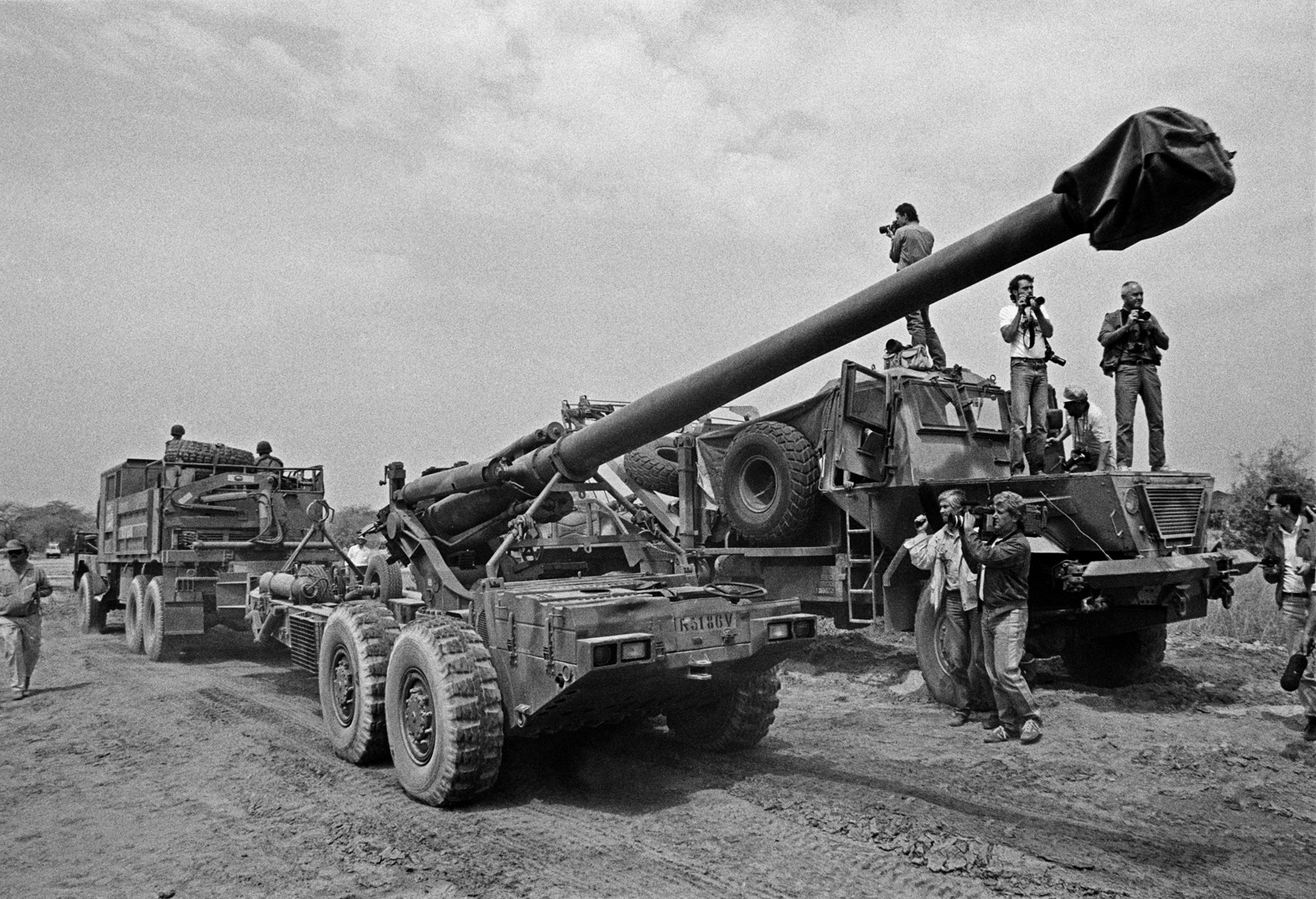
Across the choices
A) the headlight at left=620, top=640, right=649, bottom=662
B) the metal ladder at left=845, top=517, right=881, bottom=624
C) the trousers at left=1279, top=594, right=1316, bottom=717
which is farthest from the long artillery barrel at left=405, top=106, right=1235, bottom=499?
the trousers at left=1279, top=594, right=1316, bottom=717

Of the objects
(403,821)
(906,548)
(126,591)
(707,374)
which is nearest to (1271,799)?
(906,548)

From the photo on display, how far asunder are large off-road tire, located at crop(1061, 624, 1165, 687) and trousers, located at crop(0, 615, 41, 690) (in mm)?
9572

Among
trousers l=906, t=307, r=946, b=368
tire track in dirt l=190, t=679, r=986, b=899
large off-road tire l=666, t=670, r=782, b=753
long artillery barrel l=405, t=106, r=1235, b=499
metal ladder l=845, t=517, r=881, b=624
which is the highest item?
trousers l=906, t=307, r=946, b=368

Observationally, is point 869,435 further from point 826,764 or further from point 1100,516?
point 826,764

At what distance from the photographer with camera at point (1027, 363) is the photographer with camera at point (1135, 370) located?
1.78ft

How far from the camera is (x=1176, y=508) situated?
25.6ft

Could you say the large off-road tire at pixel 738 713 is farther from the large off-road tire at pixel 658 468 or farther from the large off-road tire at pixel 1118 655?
the large off-road tire at pixel 658 468

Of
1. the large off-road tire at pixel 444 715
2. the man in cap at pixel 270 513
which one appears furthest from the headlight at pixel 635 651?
the man in cap at pixel 270 513

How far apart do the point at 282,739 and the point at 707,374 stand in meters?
4.48

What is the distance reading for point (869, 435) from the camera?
9.05 meters

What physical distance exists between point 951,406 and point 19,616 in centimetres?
905

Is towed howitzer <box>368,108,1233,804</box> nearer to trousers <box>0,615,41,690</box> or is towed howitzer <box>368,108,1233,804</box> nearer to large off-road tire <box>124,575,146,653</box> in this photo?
trousers <box>0,615,41,690</box>

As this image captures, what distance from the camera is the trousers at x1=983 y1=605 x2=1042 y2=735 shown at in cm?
691

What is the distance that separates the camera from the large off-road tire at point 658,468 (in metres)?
12.1
